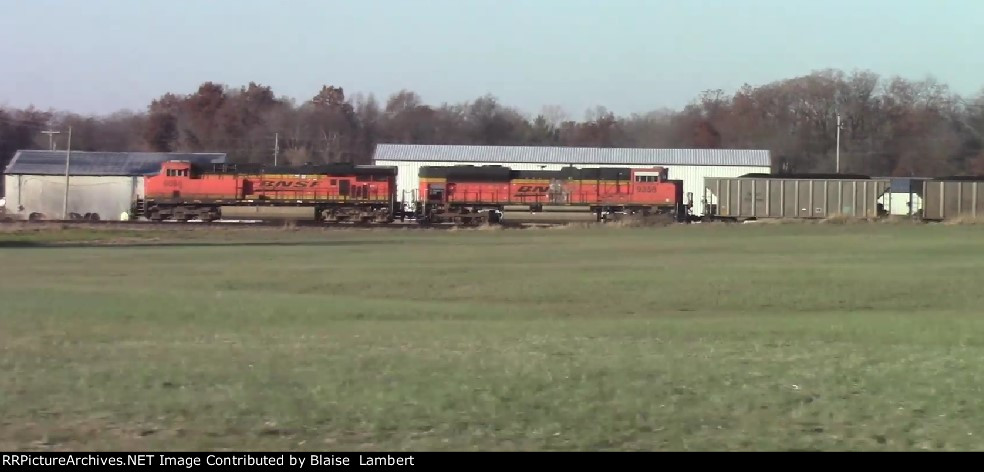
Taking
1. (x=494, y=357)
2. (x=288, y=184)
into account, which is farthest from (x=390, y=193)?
(x=494, y=357)

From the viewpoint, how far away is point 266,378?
10.8m

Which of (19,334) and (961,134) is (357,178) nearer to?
(19,334)

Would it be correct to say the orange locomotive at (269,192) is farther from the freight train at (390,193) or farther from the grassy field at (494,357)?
the grassy field at (494,357)

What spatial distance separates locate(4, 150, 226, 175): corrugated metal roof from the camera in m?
92.4

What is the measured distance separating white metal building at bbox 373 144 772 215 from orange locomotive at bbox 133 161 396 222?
23281 mm

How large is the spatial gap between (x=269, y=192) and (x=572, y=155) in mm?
36769

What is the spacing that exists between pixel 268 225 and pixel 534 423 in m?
59.1

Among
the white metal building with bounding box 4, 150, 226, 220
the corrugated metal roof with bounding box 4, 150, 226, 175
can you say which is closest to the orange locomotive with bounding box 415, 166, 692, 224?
the corrugated metal roof with bounding box 4, 150, 226, 175

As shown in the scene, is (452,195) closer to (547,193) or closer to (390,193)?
(390,193)

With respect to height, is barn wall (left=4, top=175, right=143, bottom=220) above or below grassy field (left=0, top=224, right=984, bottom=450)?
above

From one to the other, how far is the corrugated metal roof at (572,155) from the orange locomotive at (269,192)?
1019 inches

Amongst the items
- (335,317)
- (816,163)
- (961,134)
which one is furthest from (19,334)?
(961,134)

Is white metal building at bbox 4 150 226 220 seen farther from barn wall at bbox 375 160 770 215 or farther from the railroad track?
the railroad track

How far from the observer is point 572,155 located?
99.7 meters
